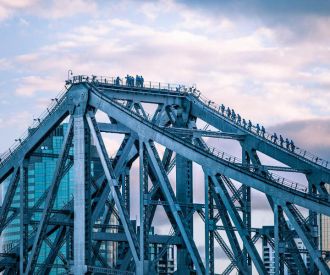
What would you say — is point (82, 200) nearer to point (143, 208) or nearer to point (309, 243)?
point (143, 208)

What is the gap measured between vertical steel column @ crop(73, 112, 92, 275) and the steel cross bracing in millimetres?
94

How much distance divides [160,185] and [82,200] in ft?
24.6

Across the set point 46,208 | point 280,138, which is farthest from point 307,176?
point 46,208

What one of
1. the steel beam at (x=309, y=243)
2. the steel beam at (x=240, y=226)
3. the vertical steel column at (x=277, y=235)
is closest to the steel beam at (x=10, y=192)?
the steel beam at (x=240, y=226)

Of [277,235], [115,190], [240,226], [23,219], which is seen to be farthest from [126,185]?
[277,235]

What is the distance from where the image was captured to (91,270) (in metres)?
140

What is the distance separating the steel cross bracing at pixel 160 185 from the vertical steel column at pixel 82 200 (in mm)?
94

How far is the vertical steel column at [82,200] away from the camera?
14112 centimetres

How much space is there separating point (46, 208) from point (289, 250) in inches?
1148

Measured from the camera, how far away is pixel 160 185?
14238cm

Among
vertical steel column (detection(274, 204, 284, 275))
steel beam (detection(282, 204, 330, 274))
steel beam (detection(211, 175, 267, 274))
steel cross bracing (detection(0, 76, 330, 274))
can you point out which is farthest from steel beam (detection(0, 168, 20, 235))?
steel beam (detection(282, 204, 330, 274))

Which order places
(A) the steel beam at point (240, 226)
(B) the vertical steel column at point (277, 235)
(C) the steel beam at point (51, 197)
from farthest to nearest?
(C) the steel beam at point (51, 197) < (A) the steel beam at point (240, 226) < (B) the vertical steel column at point (277, 235)

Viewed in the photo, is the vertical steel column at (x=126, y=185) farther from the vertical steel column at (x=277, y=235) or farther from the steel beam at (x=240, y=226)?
the vertical steel column at (x=277, y=235)

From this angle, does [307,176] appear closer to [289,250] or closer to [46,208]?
[289,250]
